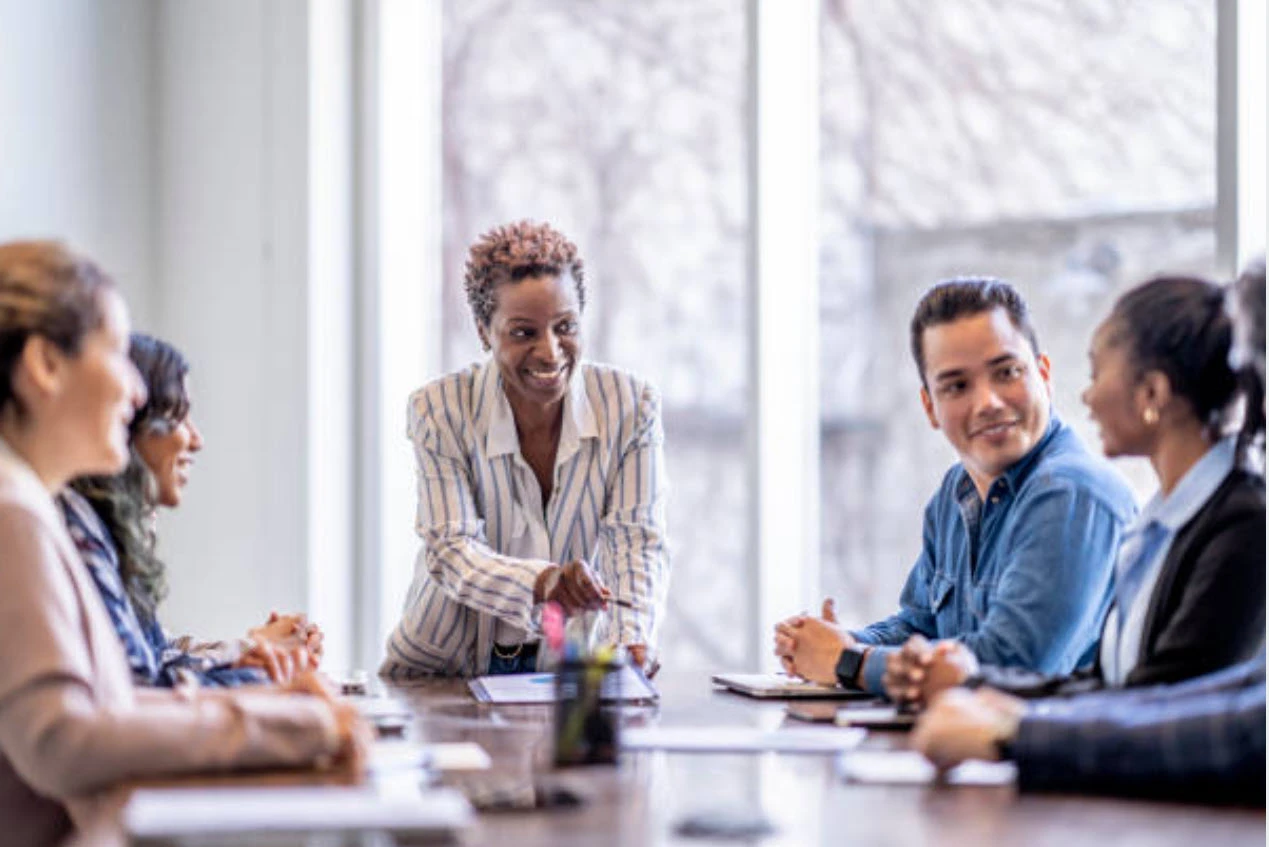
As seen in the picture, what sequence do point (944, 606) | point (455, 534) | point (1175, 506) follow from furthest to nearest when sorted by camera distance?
Result: point (455, 534) < point (944, 606) < point (1175, 506)

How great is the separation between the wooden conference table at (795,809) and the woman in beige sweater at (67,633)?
24cm

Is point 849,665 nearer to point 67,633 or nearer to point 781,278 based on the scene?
point 67,633

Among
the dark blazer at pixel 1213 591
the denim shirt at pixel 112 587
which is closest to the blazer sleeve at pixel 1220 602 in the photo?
the dark blazer at pixel 1213 591

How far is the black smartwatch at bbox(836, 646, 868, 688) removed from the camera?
2.68 meters

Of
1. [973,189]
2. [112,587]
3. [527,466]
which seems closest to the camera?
[112,587]

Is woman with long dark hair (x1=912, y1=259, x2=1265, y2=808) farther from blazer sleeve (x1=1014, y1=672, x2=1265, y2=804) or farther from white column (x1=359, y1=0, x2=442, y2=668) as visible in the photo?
white column (x1=359, y1=0, x2=442, y2=668)

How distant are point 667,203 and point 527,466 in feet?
4.98

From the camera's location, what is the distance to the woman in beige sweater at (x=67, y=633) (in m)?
1.72

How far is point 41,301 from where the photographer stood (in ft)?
6.09

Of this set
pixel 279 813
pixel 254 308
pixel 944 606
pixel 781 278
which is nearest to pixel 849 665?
pixel 944 606

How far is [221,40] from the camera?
4.91m

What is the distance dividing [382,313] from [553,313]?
1.71 meters

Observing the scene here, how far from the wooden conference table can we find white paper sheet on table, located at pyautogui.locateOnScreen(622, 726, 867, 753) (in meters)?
0.04

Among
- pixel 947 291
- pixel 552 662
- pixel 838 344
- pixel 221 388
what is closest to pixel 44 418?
pixel 552 662
